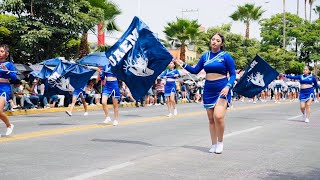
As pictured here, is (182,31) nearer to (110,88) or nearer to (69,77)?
(69,77)

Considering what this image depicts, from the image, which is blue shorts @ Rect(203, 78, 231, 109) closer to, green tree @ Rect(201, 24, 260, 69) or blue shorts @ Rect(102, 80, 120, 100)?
blue shorts @ Rect(102, 80, 120, 100)

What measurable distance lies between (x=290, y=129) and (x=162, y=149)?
5.92 m

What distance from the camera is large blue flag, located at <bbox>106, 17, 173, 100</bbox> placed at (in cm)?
980

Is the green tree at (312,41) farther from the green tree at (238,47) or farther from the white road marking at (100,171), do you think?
the white road marking at (100,171)

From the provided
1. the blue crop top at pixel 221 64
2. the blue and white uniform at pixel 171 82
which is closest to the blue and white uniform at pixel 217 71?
the blue crop top at pixel 221 64

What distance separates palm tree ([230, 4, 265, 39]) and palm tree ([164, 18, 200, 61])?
50.9ft

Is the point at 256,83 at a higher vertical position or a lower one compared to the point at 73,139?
higher

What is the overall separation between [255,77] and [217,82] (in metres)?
4.82

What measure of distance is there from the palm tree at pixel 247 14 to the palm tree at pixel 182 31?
50.9 ft

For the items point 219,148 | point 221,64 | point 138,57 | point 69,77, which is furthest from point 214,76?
point 69,77

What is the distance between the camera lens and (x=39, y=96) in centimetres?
2333

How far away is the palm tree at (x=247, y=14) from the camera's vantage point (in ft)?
185

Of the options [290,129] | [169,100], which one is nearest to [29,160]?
[290,129]

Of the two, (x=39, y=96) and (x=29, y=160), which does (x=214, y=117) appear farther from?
(x=39, y=96)
